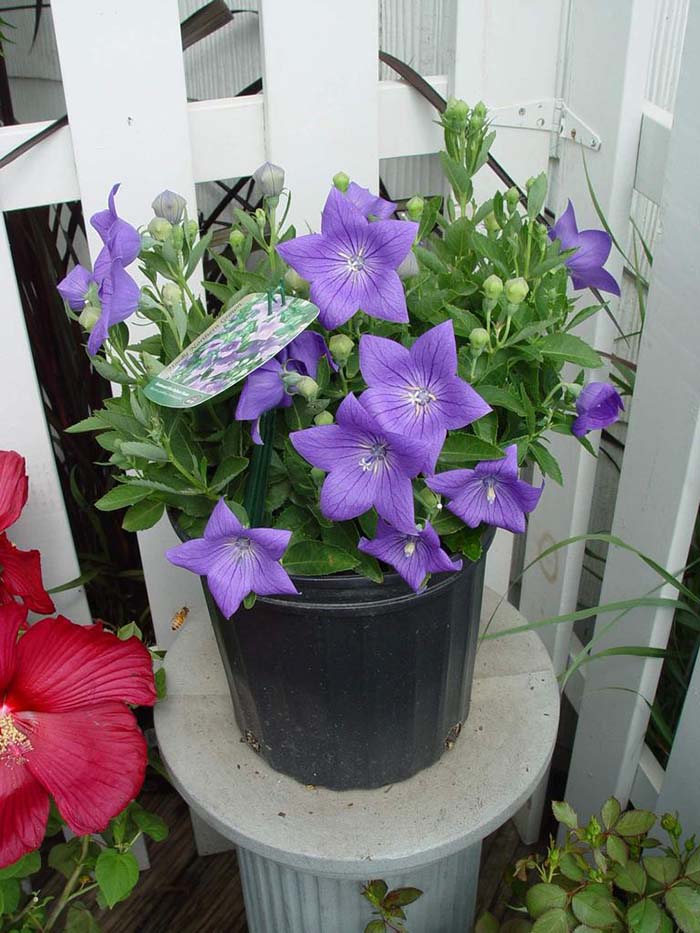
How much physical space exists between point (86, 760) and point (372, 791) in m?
0.26

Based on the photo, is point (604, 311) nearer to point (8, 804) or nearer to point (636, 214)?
point (636, 214)

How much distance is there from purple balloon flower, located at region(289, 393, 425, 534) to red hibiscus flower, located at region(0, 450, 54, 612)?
0.39 meters

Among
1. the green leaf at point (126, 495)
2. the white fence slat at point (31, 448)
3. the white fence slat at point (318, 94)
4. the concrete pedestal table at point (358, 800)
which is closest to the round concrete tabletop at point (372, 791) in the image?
the concrete pedestal table at point (358, 800)

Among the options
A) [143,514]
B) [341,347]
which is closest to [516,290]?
[341,347]

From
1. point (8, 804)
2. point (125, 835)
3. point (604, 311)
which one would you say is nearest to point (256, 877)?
point (125, 835)

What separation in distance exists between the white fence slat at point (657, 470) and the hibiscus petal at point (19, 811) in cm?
67

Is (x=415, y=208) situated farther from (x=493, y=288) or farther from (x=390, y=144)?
(x=390, y=144)

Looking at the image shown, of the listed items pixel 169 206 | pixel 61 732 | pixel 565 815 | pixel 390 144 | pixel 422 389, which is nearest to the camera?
pixel 422 389

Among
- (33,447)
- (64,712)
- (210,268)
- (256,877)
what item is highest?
(210,268)

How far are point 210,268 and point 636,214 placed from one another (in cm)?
58

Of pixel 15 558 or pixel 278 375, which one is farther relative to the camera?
pixel 15 558

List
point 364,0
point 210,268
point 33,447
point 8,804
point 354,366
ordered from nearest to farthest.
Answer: point 354,366 < point 8,804 < point 364,0 < point 33,447 < point 210,268

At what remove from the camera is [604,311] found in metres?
1.04

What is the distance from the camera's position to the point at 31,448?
1.00m
